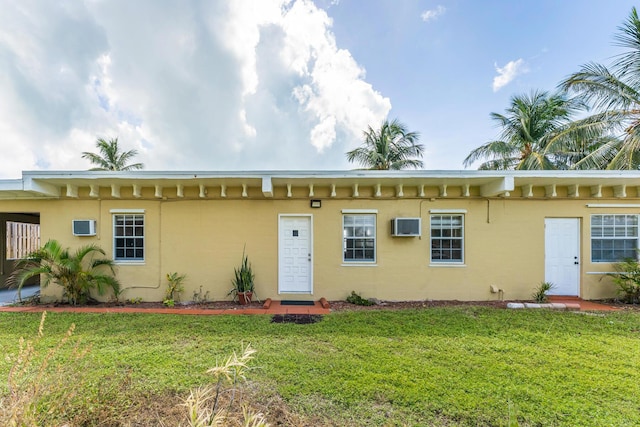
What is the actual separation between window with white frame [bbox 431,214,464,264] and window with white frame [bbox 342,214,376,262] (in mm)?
1480

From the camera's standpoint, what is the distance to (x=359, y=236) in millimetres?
6555

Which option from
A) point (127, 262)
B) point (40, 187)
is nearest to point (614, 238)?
point (127, 262)

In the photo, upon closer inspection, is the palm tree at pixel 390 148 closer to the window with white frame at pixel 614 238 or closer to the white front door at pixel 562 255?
the white front door at pixel 562 255

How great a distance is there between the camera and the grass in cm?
239

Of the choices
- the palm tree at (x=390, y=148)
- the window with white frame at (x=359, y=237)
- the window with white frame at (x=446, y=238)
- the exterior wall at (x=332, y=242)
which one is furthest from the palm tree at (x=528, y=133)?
the window with white frame at (x=359, y=237)

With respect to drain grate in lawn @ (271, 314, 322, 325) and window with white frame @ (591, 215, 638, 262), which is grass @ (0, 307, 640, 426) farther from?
window with white frame @ (591, 215, 638, 262)

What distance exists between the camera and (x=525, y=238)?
21.2 ft

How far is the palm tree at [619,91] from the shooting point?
8188mm

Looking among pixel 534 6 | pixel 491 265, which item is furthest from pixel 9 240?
pixel 534 6

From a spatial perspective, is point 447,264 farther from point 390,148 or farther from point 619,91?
point 390,148

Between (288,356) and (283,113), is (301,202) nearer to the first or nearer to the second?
(288,356)

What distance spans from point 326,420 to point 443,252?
5281mm

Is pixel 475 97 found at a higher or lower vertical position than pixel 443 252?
higher

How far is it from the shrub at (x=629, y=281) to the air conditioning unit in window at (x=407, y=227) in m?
4.64
